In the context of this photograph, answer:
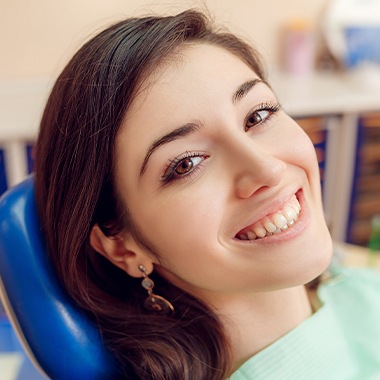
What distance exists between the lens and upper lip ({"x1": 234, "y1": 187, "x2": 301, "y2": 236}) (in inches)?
33.7

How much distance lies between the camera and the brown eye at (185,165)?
862mm

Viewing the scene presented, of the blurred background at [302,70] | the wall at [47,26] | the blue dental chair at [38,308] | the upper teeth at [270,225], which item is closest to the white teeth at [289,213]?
the upper teeth at [270,225]

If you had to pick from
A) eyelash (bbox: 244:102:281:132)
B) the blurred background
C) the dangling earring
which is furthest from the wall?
the dangling earring

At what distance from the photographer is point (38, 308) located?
93cm

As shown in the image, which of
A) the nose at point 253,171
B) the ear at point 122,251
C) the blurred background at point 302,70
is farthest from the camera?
the blurred background at point 302,70

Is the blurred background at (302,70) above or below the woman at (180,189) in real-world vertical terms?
below

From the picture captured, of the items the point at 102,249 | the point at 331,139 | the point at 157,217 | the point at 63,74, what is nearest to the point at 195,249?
the point at 157,217

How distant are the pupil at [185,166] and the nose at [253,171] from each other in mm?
73

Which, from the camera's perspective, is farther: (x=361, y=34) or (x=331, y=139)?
(x=361, y=34)

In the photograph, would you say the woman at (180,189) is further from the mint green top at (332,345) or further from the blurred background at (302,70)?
the blurred background at (302,70)

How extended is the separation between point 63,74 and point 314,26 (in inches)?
81.7

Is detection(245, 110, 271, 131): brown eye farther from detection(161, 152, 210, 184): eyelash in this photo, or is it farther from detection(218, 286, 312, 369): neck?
detection(218, 286, 312, 369): neck

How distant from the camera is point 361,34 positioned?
8.52 feet

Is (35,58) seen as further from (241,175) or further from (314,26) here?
(241,175)
